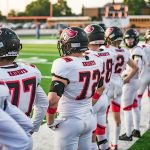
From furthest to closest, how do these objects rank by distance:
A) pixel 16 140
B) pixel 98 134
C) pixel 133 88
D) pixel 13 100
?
pixel 133 88 → pixel 98 134 → pixel 13 100 → pixel 16 140

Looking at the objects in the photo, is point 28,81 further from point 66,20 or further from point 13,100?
point 66,20

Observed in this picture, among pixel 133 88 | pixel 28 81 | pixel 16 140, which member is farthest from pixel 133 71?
pixel 16 140

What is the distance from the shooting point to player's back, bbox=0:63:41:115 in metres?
3.33

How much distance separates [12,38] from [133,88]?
3605 millimetres

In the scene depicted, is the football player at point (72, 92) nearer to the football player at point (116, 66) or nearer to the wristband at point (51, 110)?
the wristband at point (51, 110)

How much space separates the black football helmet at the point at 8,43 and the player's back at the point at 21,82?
119 millimetres

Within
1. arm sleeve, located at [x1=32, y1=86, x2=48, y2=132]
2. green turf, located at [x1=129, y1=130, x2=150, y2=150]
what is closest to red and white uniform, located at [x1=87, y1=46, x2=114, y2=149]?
green turf, located at [x1=129, y1=130, x2=150, y2=150]

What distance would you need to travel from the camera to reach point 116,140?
610 cm

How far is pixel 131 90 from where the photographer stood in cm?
662

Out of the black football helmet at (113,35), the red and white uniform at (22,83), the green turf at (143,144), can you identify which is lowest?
the green turf at (143,144)

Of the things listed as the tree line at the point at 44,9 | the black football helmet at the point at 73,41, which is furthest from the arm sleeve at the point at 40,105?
the tree line at the point at 44,9

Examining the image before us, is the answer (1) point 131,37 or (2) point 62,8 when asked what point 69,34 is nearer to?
(1) point 131,37

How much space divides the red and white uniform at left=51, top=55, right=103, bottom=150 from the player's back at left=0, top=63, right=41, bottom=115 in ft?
1.64

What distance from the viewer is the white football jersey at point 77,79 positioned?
4004 millimetres
